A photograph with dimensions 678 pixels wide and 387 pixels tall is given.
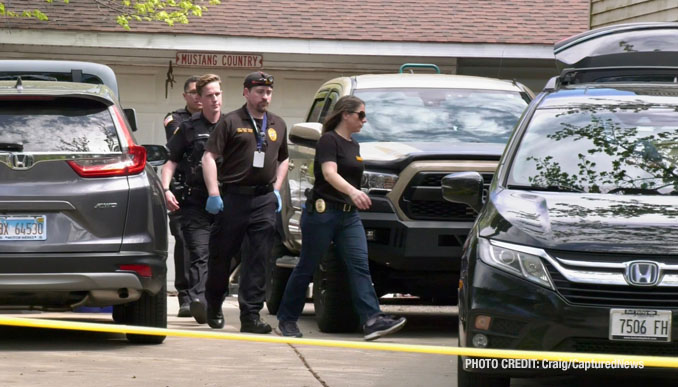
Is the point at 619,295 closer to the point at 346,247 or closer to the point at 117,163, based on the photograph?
the point at 346,247

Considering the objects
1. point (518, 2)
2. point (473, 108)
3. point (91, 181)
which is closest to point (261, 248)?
point (91, 181)

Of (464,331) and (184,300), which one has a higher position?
(464,331)

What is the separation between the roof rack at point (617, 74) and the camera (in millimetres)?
9141

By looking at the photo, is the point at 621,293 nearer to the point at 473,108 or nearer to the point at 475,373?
the point at 475,373

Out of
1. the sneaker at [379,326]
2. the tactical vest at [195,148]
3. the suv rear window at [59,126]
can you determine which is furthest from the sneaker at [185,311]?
the suv rear window at [59,126]

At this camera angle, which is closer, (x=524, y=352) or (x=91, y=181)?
(x=524, y=352)

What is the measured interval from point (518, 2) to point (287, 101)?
379 centimetres

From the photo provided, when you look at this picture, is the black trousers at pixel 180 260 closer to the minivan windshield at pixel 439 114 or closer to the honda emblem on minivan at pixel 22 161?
the minivan windshield at pixel 439 114

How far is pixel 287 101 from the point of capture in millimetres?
19469

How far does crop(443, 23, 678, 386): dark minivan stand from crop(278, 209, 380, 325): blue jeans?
1998mm

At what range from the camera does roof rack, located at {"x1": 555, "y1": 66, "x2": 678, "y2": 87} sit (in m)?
9.14

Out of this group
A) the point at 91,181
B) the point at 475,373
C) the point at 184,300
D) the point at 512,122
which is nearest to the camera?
the point at 475,373

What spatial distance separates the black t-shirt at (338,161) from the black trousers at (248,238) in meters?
0.49

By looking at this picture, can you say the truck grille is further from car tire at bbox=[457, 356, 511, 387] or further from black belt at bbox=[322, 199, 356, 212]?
car tire at bbox=[457, 356, 511, 387]
